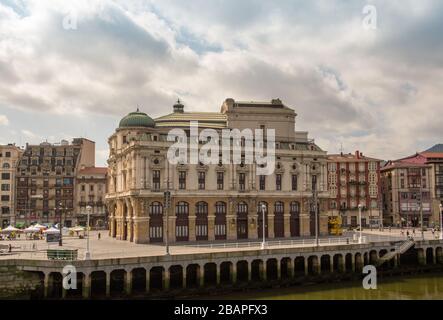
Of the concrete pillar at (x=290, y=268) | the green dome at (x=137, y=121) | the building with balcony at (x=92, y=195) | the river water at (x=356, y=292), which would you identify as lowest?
the river water at (x=356, y=292)

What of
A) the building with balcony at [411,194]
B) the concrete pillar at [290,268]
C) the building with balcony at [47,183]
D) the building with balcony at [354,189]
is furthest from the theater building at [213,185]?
the building with balcony at [411,194]

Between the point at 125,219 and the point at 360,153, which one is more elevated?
the point at 360,153

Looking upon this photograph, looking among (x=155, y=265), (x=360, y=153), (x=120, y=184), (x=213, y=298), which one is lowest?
(x=213, y=298)

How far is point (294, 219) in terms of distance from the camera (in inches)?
3610

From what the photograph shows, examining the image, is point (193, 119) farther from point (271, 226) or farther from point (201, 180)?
point (271, 226)

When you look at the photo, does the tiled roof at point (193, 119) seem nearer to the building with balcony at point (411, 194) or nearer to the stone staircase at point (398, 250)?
the stone staircase at point (398, 250)

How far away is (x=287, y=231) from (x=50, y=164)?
76.5m

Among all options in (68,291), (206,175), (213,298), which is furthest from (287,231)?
(68,291)

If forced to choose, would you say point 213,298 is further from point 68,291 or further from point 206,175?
point 206,175

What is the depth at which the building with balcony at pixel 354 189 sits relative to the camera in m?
128

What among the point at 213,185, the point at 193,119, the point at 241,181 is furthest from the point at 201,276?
the point at 193,119

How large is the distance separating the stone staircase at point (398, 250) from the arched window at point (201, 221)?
27982mm
